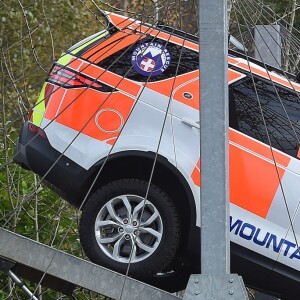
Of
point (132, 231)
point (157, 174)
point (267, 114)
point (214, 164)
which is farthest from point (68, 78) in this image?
point (214, 164)

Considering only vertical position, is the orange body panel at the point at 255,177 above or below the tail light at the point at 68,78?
below

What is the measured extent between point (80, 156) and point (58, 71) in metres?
Answer: 0.60

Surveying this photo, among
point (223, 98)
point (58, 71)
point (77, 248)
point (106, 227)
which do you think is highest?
point (223, 98)

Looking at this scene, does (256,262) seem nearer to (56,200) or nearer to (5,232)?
(5,232)

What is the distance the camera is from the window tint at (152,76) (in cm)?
804

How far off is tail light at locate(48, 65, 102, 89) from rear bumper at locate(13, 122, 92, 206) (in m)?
0.38

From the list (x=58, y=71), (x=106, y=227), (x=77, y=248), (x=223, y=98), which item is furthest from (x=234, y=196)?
(x=77, y=248)

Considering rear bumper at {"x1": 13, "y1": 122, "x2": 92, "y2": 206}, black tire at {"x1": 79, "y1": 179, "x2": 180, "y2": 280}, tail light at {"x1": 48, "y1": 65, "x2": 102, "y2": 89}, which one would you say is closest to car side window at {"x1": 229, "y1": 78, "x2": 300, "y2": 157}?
black tire at {"x1": 79, "y1": 179, "x2": 180, "y2": 280}

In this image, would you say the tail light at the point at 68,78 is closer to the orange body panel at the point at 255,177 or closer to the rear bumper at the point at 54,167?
the rear bumper at the point at 54,167

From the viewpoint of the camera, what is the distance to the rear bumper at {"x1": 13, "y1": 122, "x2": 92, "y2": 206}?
815 centimetres

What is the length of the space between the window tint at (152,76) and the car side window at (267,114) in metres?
0.32

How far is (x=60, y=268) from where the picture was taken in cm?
668

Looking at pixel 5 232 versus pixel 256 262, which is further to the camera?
pixel 256 262

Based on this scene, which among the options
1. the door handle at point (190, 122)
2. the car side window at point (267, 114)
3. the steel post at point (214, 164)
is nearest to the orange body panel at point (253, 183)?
the car side window at point (267, 114)
